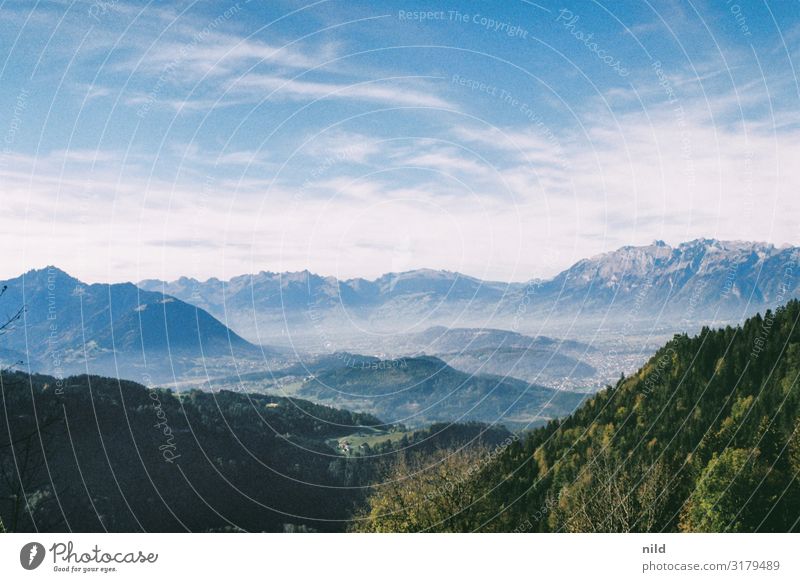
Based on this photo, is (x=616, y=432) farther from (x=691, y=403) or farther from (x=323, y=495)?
(x=323, y=495)

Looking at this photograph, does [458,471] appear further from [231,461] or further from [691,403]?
[231,461]

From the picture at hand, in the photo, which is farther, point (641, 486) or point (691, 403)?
point (691, 403)

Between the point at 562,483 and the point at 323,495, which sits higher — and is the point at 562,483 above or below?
above

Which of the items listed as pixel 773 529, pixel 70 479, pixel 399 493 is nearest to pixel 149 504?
pixel 70 479
